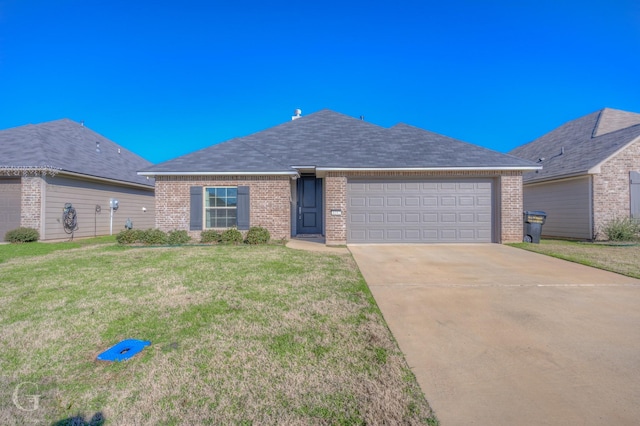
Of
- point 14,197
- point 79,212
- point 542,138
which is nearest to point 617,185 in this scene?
point 542,138

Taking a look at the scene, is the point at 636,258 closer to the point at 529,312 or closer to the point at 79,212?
the point at 529,312

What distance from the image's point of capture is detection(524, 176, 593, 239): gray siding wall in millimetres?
12281

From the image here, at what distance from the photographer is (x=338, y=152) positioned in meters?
12.5

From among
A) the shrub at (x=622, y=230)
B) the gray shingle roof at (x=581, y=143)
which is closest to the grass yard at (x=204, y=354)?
the shrub at (x=622, y=230)

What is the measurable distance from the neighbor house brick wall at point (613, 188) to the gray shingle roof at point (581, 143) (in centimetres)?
38

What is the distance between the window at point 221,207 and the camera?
39.5ft

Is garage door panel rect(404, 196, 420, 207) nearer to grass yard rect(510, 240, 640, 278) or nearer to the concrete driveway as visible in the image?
grass yard rect(510, 240, 640, 278)

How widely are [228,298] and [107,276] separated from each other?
2.96 meters

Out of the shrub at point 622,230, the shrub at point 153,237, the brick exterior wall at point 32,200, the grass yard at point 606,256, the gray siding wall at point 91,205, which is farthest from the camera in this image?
the gray siding wall at point 91,205

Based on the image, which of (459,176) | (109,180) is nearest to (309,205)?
(459,176)

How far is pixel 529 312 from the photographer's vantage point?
4.19 metres

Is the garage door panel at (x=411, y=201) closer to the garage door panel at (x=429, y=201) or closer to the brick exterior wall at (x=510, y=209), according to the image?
the garage door panel at (x=429, y=201)

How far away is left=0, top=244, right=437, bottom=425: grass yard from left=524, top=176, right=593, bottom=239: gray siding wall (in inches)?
453

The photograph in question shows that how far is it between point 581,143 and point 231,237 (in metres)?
15.7
